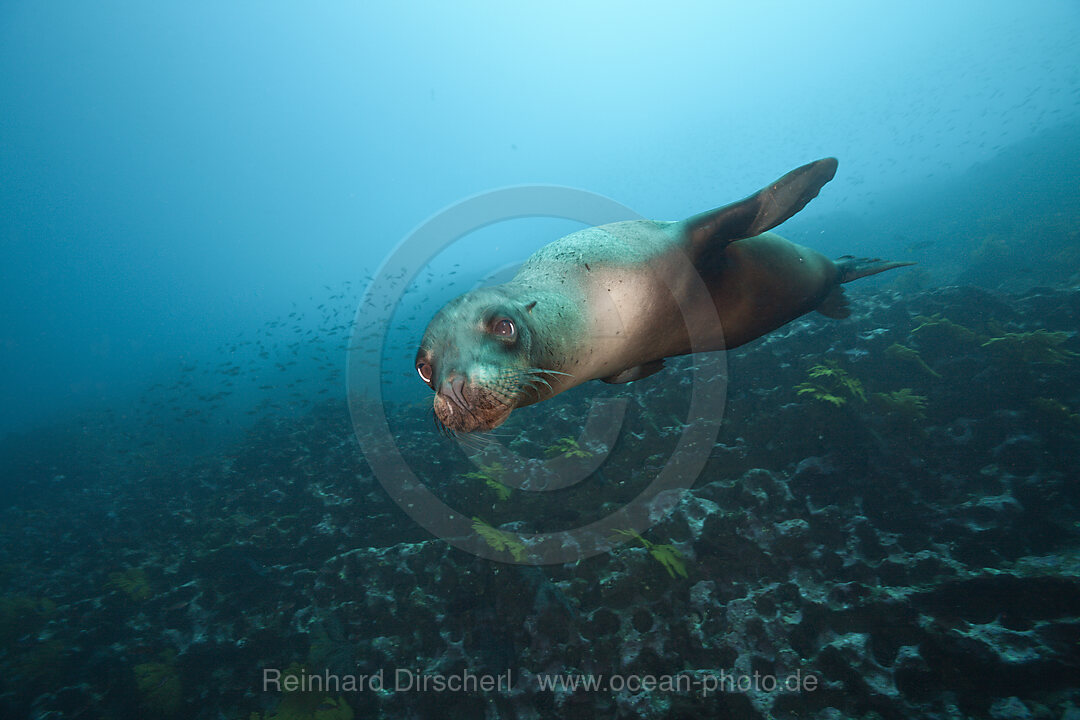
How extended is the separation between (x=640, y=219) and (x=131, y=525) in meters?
12.3

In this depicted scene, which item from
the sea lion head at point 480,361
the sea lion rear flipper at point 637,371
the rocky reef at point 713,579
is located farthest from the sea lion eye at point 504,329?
the rocky reef at point 713,579

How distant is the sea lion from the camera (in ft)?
5.41

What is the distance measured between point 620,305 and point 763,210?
43.3 inches

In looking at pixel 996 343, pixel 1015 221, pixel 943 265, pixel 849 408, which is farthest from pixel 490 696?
pixel 1015 221

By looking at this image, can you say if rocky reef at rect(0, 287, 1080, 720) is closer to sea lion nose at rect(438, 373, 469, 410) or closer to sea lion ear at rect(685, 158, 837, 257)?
sea lion ear at rect(685, 158, 837, 257)

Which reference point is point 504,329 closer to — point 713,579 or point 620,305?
point 620,305

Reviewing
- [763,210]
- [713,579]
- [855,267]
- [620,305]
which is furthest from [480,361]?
[855,267]

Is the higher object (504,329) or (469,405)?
(504,329)

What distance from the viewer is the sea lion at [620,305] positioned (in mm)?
1648

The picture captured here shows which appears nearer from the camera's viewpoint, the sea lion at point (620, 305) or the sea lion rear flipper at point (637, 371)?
the sea lion at point (620, 305)

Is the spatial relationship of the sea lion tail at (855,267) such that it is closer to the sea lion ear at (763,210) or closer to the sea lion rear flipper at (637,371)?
the sea lion ear at (763,210)

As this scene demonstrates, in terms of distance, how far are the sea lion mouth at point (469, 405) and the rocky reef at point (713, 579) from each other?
10.9 ft

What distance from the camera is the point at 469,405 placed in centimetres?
154

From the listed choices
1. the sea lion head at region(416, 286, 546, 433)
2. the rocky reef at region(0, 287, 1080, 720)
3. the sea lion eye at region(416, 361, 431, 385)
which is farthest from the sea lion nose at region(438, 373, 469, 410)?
the rocky reef at region(0, 287, 1080, 720)
